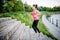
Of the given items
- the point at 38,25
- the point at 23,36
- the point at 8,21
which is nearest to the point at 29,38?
the point at 23,36

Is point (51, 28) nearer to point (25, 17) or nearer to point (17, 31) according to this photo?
point (25, 17)

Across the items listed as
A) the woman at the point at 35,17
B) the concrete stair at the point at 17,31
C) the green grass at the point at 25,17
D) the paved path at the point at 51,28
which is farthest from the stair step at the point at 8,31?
the paved path at the point at 51,28

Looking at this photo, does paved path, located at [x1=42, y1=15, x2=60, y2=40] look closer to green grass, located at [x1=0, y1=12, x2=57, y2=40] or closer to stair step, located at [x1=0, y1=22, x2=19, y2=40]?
green grass, located at [x1=0, y1=12, x2=57, y2=40]

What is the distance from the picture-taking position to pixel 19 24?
272 centimetres

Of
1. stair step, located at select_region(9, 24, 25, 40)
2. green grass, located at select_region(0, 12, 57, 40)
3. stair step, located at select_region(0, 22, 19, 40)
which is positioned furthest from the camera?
green grass, located at select_region(0, 12, 57, 40)

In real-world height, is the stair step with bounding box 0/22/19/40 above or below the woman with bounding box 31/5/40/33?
below

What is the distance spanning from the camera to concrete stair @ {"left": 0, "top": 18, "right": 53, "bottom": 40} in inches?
99.6

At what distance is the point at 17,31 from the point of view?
2.62m

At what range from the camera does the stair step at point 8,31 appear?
2352 mm

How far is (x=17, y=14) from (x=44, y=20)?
472 mm

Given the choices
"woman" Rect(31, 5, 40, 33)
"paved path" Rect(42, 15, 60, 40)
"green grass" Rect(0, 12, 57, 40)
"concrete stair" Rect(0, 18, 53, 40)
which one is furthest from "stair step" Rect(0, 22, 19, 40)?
"paved path" Rect(42, 15, 60, 40)

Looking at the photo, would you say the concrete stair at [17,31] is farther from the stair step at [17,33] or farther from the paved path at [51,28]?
the paved path at [51,28]

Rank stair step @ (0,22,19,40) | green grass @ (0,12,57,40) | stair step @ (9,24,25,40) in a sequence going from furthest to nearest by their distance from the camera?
green grass @ (0,12,57,40) → stair step @ (9,24,25,40) → stair step @ (0,22,19,40)

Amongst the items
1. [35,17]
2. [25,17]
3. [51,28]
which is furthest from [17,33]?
[51,28]
